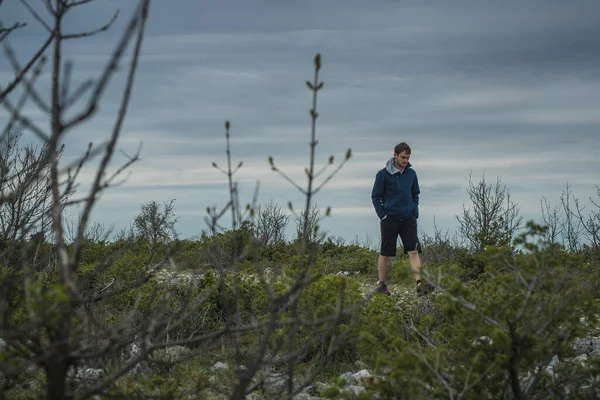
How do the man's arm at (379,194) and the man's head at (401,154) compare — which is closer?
the man's head at (401,154)

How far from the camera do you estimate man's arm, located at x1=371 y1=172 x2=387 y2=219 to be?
10766 mm

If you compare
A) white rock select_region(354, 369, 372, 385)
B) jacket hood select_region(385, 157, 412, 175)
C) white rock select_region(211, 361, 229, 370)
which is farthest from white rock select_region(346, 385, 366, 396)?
jacket hood select_region(385, 157, 412, 175)

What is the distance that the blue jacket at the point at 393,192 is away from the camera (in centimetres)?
1070

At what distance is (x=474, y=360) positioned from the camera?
4.05 meters

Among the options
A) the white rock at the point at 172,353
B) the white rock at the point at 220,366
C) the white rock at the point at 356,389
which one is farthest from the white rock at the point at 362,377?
the white rock at the point at 172,353

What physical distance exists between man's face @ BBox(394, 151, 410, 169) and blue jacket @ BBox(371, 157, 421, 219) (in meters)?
0.10

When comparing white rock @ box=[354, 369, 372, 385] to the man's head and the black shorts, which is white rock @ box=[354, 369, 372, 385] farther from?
the man's head

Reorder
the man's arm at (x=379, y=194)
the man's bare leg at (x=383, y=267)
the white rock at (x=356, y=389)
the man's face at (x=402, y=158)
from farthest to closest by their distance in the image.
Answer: the man's bare leg at (x=383, y=267) < the man's arm at (x=379, y=194) < the man's face at (x=402, y=158) < the white rock at (x=356, y=389)

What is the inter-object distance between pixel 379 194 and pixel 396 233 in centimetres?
68

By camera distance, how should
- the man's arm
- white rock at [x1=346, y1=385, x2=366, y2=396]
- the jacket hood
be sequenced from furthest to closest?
1. the man's arm
2. the jacket hood
3. white rock at [x1=346, y1=385, x2=366, y2=396]

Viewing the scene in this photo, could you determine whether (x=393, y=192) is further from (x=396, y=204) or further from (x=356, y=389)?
(x=356, y=389)

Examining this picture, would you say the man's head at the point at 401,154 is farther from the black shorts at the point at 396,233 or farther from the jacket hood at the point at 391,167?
the black shorts at the point at 396,233

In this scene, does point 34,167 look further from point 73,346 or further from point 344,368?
point 73,346

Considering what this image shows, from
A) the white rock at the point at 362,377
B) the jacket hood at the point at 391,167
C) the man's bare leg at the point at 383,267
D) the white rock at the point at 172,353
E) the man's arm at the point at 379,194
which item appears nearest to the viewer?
the white rock at the point at 362,377
